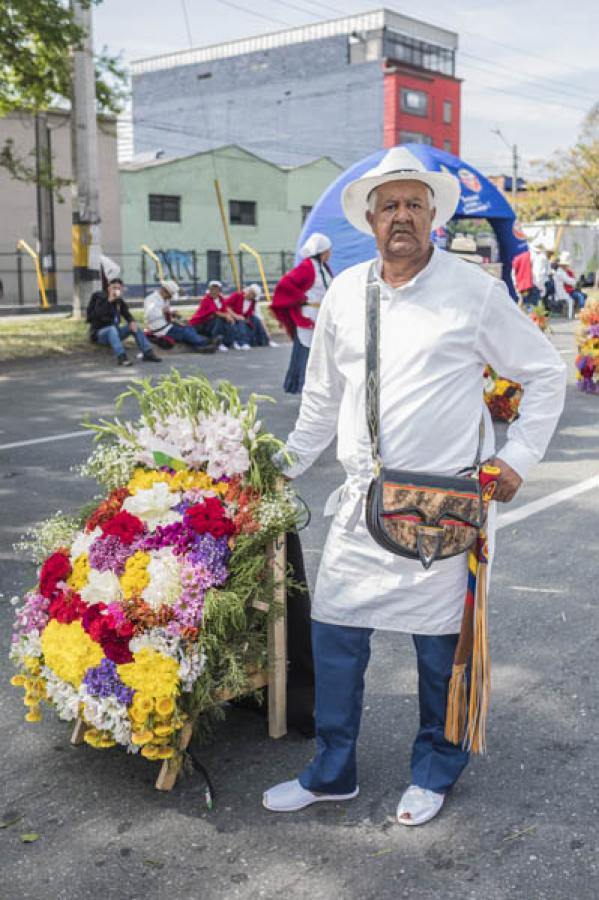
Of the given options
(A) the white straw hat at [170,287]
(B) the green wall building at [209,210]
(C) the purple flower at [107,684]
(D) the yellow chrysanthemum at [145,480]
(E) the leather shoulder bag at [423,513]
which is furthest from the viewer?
(B) the green wall building at [209,210]

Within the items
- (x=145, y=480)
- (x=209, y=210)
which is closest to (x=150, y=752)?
(x=145, y=480)

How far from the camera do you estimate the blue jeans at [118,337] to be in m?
16.5

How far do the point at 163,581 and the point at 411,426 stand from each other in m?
0.96

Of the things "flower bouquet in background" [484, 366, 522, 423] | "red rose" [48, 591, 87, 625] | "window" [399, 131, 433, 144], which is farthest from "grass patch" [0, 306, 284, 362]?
"window" [399, 131, 433, 144]

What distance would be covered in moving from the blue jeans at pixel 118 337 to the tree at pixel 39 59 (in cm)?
350

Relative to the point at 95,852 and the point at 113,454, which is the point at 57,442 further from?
the point at 95,852

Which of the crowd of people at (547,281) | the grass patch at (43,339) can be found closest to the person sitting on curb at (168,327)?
the grass patch at (43,339)

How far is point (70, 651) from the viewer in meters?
3.38

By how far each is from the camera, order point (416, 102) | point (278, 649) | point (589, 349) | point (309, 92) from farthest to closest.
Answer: point (309, 92)
point (416, 102)
point (589, 349)
point (278, 649)

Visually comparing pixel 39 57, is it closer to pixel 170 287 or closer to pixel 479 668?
pixel 170 287

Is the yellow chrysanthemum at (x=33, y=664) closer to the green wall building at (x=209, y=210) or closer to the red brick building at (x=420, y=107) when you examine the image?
the green wall building at (x=209, y=210)

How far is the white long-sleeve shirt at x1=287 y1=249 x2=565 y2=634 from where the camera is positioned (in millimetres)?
3109

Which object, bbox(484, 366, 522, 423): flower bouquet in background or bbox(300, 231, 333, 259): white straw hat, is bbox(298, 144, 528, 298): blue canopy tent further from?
bbox(484, 366, 522, 423): flower bouquet in background

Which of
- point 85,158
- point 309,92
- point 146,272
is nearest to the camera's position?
point 85,158
